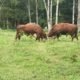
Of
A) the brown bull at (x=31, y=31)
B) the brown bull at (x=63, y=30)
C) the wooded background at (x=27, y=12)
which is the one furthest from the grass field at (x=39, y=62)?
the wooded background at (x=27, y=12)

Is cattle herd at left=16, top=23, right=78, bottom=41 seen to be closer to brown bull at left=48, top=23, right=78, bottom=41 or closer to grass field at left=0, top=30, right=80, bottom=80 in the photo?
brown bull at left=48, top=23, right=78, bottom=41

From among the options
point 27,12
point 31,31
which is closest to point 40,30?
point 31,31

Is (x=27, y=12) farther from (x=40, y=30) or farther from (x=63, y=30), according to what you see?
(x=40, y=30)

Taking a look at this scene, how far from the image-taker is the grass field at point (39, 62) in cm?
1203

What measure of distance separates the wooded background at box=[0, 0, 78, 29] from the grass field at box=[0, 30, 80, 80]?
44.3 metres

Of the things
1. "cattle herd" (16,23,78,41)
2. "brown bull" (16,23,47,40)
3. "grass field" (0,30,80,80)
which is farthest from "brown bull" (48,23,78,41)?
"grass field" (0,30,80,80)

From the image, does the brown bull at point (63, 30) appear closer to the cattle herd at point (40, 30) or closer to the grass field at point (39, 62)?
the cattle herd at point (40, 30)

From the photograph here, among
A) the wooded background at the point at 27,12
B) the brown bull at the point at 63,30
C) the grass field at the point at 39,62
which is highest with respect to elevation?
the grass field at the point at 39,62

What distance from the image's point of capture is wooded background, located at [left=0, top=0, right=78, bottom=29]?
63.3 m

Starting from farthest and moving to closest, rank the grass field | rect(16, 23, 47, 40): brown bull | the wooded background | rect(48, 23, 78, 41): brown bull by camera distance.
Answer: the wooded background
rect(48, 23, 78, 41): brown bull
rect(16, 23, 47, 40): brown bull
the grass field

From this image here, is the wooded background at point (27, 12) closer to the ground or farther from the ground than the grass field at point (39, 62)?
closer to the ground

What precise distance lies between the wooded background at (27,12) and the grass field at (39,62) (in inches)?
1743

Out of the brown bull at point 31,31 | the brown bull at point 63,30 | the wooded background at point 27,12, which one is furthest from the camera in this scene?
the wooded background at point 27,12

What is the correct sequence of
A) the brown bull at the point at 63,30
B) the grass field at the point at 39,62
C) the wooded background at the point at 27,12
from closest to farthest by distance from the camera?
the grass field at the point at 39,62
the brown bull at the point at 63,30
the wooded background at the point at 27,12
